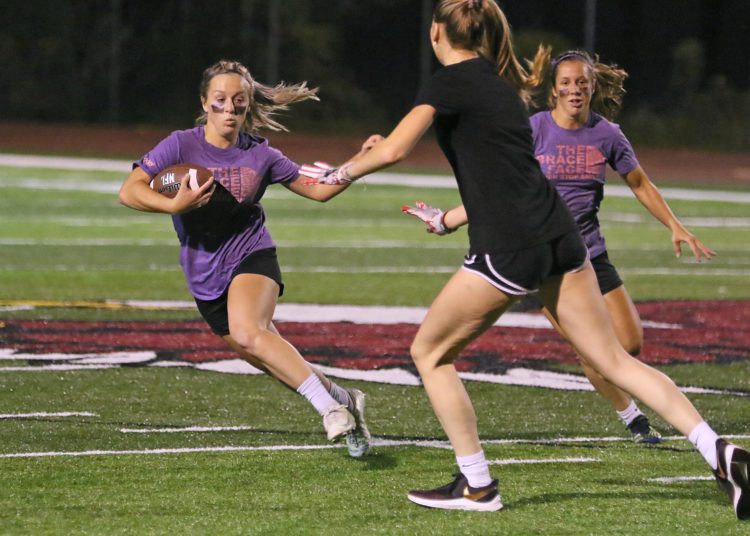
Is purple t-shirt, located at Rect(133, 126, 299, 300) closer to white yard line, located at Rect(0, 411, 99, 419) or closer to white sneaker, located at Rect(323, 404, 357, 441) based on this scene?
white sneaker, located at Rect(323, 404, 357, 441)

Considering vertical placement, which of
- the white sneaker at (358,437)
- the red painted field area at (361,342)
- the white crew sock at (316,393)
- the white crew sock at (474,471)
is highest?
the white crew sock at (474,471)

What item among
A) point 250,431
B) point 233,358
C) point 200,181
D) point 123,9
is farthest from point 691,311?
point 123,9

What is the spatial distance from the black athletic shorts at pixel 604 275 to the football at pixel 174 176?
2019 millimetres

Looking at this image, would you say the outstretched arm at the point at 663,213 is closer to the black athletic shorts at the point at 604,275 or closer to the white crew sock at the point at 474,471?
the black athletic shorts at the point at 604,275

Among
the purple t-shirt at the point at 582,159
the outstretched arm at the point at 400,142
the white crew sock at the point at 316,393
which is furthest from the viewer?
the purple t-shirt at the point at 582,159

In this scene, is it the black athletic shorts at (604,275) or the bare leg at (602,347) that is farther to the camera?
the black athletic shorts at (604,275)

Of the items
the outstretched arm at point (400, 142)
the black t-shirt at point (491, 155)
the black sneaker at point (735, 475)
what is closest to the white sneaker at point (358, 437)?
the black t-shirt at point (491, 155)

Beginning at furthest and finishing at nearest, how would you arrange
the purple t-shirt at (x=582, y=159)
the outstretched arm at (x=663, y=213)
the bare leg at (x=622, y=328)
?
the purple t-shirt at (x=582, y=159) < the bare leg at (x=622, y=328) < the outstretched arm at (x=663, y=213)

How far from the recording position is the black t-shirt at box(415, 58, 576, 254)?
5570mm

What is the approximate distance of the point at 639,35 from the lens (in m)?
47.8

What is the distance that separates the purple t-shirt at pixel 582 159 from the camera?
25.0 ft

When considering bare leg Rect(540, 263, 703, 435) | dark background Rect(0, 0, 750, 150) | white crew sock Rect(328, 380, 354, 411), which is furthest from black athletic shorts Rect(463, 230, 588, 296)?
dark background Rect(0, 0, 750, 150)

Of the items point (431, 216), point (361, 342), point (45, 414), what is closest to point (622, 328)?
point (431, 216)

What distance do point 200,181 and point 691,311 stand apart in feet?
23.4
